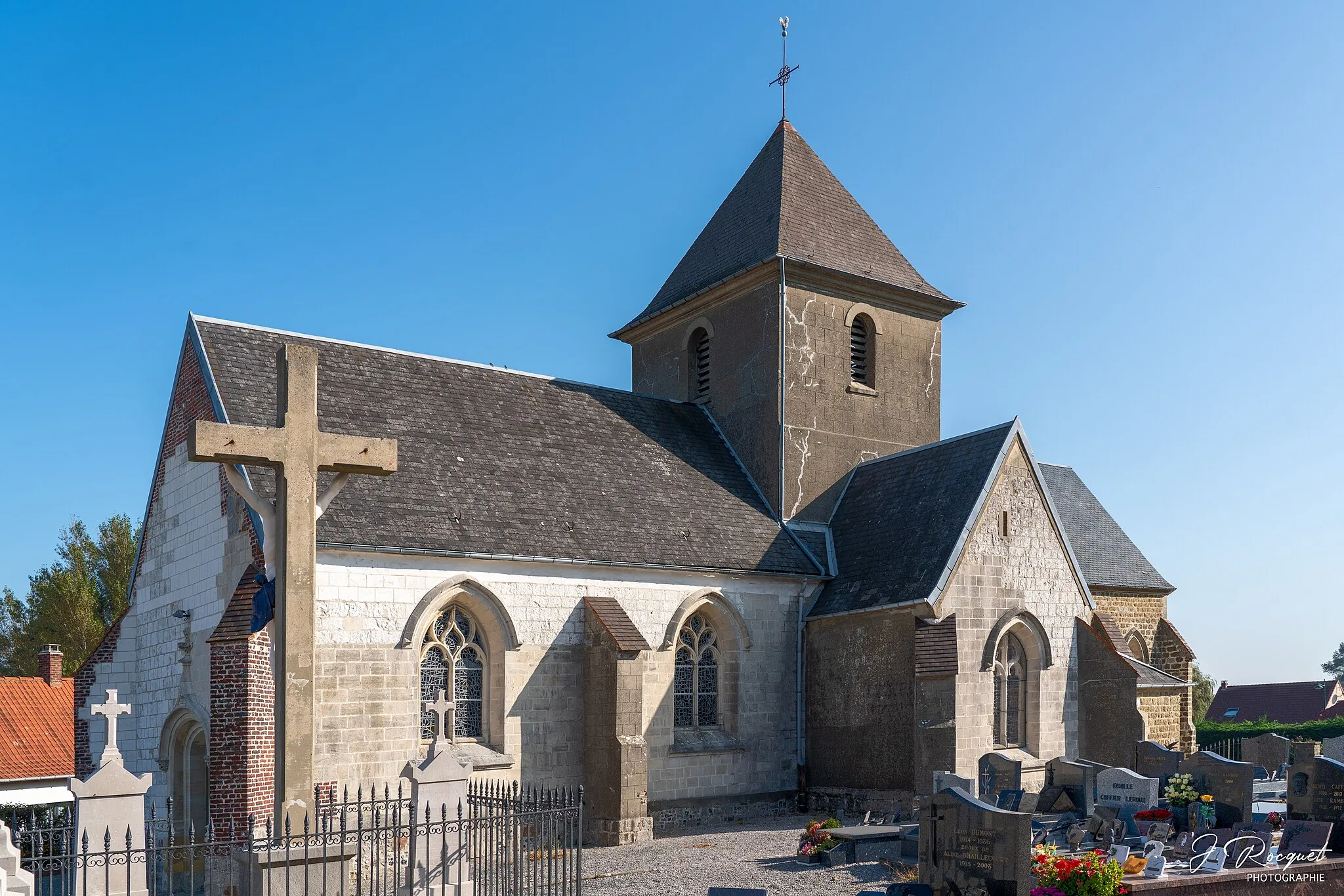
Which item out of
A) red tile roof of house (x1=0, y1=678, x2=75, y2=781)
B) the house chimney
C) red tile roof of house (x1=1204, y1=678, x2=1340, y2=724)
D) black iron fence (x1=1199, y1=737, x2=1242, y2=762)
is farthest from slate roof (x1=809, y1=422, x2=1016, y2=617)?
red tile roof of house (x1=1204, y1=678, x2=1340, y2=724)

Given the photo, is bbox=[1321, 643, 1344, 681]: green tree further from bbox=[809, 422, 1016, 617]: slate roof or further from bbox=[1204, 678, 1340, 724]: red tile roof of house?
bbox=[809, 422, 1016, 617]: slate roof

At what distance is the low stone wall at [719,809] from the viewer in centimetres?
2014

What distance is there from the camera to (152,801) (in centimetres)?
1841

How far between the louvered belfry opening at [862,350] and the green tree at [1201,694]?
44.1 meters

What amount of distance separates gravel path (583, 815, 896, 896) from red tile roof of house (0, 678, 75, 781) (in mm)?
A: 19778

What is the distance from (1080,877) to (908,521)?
1094 cm

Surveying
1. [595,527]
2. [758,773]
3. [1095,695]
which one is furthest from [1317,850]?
[595,527]

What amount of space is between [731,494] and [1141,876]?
1207 cm

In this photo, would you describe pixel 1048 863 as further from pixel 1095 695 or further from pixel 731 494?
pixel 731 494

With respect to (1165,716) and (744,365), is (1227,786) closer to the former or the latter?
(1165,716)

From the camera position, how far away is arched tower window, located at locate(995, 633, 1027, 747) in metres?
21.2

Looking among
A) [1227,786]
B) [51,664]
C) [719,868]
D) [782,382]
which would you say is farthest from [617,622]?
[51,664]

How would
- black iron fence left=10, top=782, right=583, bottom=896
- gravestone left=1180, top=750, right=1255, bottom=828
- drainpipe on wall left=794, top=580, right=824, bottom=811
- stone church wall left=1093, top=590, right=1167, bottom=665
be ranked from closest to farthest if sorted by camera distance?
black iron fence left=10, top=782, right=583, bottom=896, gravestone left=1180, top=750, right=1255, bottom=828, drainpipe on wall left=794, top=580, right=824, bottom=811, stone church wall left=1093, top=590, right=1167, bottom=665

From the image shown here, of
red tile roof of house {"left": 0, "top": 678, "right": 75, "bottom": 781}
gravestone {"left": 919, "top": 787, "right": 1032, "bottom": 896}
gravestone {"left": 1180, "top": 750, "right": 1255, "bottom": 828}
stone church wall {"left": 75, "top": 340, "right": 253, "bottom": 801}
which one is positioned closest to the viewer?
gravestone {"left": 919, "top": 787, "right": 1032, "bottom": 896}
